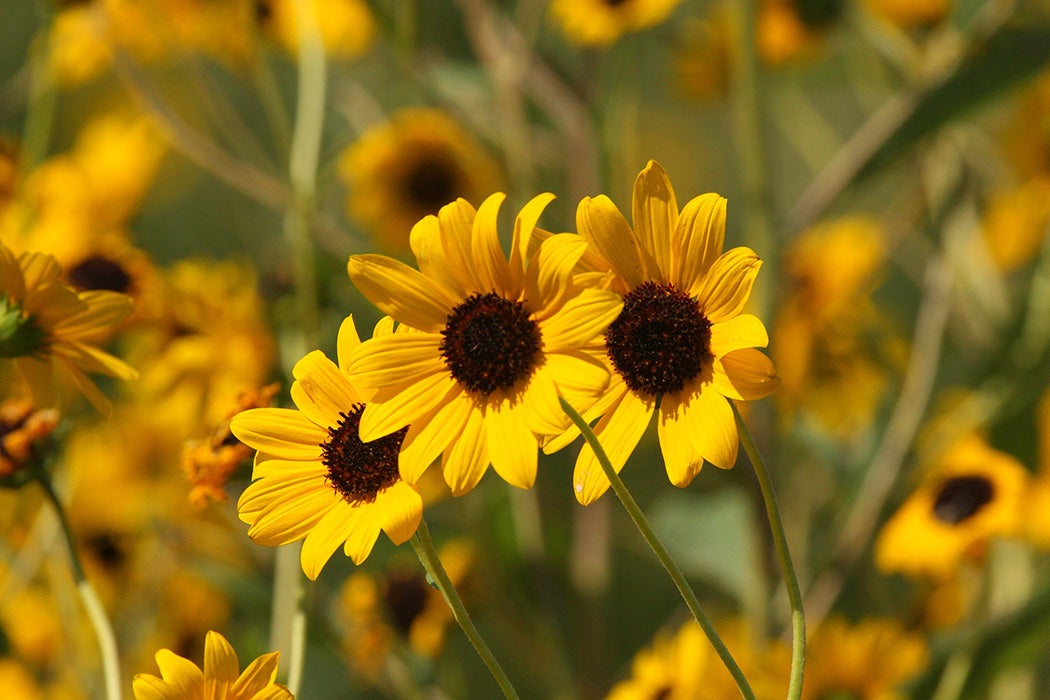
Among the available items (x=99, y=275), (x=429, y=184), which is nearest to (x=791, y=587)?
(x=99, y=275)

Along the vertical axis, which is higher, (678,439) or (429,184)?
(429,184)

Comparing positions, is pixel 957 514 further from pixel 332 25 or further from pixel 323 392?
pixel 332 25

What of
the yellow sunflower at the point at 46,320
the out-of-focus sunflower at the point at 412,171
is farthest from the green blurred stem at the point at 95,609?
the out-of-focus sunflower at the point at 412,171

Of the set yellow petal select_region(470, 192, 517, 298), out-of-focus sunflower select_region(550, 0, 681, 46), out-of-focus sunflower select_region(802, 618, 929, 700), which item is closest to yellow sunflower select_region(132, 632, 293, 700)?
yellow petal select_region(470, 192, 517, 298)

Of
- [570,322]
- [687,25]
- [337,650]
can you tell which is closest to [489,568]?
[337,650]

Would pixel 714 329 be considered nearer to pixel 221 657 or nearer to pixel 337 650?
pixel 221 657

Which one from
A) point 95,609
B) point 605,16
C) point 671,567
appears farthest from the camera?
point 605,16

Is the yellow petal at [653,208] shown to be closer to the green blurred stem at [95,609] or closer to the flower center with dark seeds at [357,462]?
the flower center with dark seeds at [357,462]

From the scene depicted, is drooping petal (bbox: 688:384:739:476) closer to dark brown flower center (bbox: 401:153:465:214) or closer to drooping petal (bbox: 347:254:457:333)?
drooping petal (bbox: 347:254:457:333)
